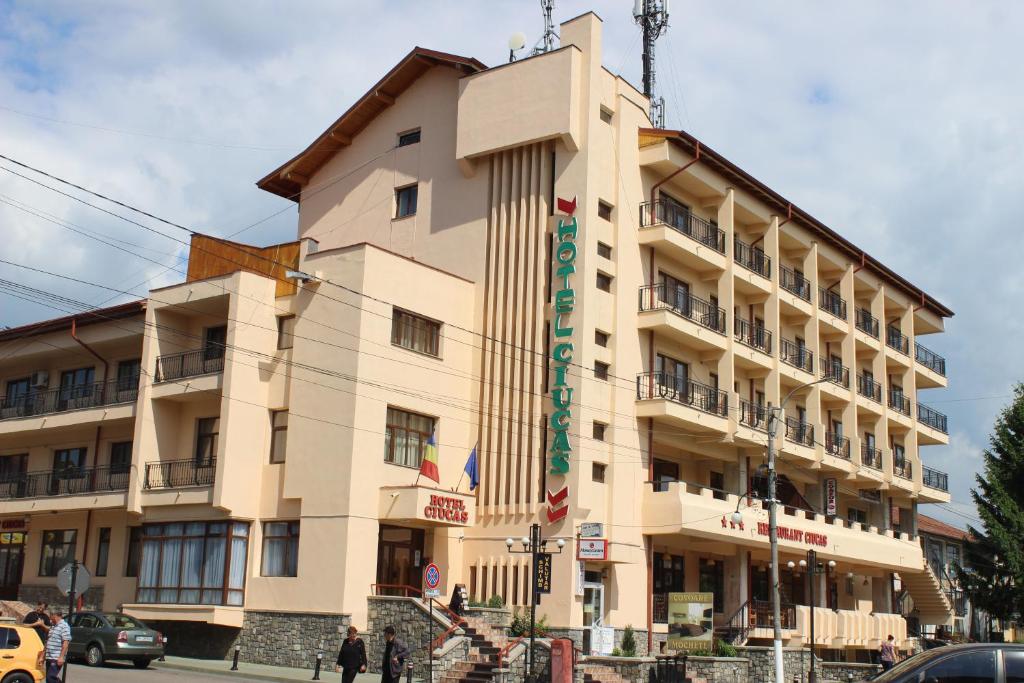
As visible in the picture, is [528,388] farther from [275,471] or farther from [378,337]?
[275,471]

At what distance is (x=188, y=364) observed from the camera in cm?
3809

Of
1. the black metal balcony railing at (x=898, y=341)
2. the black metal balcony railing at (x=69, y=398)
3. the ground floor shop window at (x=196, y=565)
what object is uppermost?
the black metal balcony railing at (x=898, y=341)

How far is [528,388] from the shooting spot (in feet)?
123

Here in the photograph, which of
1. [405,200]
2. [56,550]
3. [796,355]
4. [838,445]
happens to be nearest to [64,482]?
[56,550]

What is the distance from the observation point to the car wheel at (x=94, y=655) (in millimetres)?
31234

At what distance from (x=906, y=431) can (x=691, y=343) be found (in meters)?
20.9

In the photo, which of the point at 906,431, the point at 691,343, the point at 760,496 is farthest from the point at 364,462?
the point at 906,431

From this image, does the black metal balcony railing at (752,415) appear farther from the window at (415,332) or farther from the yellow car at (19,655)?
the yellow car at (19,655)

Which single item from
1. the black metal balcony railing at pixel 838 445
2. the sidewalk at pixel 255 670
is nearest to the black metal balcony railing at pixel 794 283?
the black metal balcony railing at pixel 838 445

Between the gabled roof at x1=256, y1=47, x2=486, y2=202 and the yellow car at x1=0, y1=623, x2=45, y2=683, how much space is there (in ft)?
83.5

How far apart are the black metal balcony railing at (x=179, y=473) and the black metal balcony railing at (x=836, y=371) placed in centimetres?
2717

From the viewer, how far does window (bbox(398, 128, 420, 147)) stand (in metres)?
43.0

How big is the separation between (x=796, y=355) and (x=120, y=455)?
2748 centimetres

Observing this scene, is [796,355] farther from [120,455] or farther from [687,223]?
→ [120,455]
